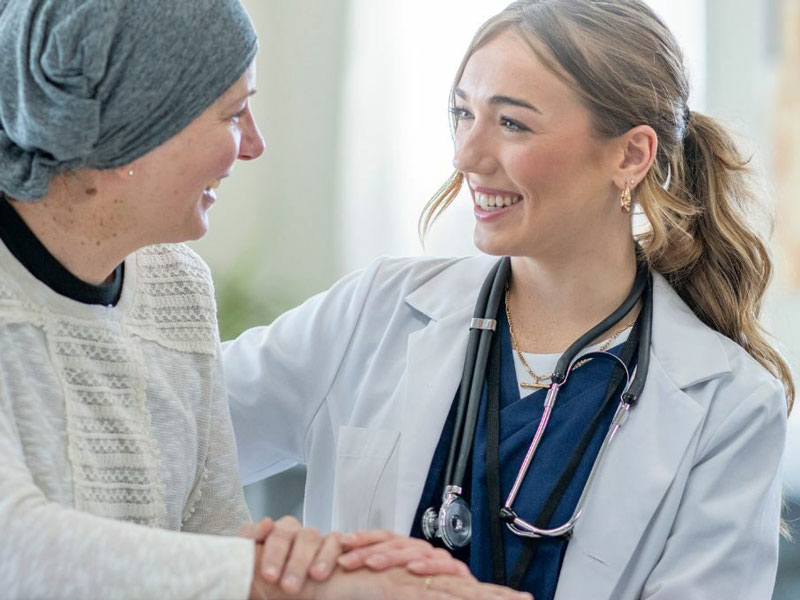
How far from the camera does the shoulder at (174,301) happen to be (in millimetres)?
1536

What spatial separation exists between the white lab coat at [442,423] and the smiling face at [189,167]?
0.59 meters

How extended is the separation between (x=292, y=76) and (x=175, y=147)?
2.24 metres

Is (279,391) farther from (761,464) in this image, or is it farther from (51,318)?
(761,464)

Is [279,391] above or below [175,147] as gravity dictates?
below

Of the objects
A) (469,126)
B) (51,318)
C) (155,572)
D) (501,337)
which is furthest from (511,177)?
(155,572)

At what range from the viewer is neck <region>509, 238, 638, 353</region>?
1.92m

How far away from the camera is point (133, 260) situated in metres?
1.55

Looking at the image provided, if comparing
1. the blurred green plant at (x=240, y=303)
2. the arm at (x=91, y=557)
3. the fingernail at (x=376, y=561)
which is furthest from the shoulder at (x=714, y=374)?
the blurred green plant at (x=240, y=303)

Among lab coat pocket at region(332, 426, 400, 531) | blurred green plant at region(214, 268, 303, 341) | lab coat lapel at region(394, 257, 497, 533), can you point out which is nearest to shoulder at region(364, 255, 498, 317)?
lab coat lapel at region(394, 257, 497, 533)

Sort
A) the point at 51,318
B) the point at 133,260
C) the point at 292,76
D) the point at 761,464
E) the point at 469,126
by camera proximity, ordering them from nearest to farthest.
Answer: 1. the point at 51,318
2. the point at 133,260
3. the point at 761,464
4. the point at 469,126
5. the point at 292,76

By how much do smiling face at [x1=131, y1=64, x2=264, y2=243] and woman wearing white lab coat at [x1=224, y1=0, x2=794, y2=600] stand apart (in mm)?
562

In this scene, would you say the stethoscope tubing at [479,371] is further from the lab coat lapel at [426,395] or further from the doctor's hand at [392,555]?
the doctor's hand at [392,555]

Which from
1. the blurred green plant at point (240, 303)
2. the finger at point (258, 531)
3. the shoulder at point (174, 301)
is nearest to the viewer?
the finger at point (258, 531)

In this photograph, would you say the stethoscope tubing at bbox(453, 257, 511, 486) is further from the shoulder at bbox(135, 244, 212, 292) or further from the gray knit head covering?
the gray knit head covering
